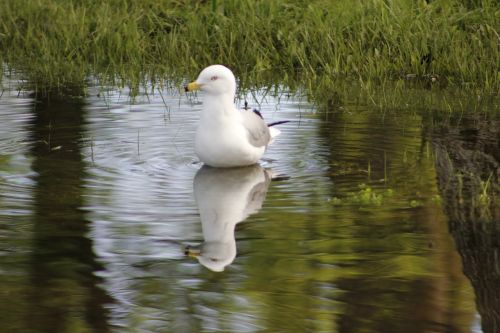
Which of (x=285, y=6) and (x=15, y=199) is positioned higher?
(x=285, y=6)

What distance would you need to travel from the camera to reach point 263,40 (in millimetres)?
16141

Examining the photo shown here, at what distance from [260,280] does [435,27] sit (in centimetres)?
947

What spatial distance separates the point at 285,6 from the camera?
16844 mm

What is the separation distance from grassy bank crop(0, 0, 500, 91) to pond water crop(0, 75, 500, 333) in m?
3.20

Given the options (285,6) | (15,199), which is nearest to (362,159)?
(15,199)

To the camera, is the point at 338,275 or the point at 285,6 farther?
the point at 285,6

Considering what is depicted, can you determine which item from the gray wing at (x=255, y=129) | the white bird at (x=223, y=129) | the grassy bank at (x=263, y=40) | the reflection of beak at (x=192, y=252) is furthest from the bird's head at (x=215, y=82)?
the grassy bank at (x=263, y=40)

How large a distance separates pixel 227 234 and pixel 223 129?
214cm

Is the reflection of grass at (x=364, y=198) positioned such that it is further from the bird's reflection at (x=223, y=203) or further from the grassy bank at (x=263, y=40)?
the grassy bank at (x=263, y=40)

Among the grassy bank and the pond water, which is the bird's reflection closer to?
the pond water

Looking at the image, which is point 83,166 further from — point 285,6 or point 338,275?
point 285,6

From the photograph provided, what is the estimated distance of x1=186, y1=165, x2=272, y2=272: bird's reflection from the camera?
6906 mm

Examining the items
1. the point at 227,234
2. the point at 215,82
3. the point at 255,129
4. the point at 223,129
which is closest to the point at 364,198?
the point at 227,234

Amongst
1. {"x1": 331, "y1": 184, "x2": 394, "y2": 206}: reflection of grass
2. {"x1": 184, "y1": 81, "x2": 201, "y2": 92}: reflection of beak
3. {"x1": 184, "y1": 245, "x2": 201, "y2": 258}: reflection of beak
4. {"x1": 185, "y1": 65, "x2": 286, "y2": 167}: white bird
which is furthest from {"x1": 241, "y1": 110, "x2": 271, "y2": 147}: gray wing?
{"x1": 184, "y1": 245, "x2": 201, "y2": 258}: reflection of beak
